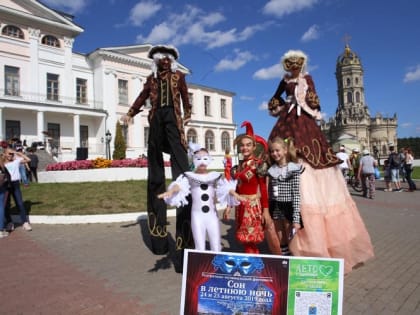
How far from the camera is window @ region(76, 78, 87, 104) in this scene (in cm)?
3030

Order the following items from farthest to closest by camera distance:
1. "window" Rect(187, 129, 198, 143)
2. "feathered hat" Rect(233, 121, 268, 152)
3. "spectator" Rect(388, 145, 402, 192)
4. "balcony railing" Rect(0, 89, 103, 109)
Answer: "window" Rect(187, 129, 198, 143) < "balcony railing" Rect(0, 89, 103, 109) < "spectator" Rect(388, 145, 402, 192) < "feathered hat" Rect(233, 121, 268, 152)

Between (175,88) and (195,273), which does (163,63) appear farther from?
(195,273)

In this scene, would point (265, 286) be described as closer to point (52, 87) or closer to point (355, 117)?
point (52, 87)

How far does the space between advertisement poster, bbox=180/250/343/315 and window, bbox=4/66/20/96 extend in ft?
96.4

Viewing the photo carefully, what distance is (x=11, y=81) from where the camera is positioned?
2573 cm

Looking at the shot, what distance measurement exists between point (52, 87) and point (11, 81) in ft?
10.8

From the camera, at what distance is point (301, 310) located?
1.89 m

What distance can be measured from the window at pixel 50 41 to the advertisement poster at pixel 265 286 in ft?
103

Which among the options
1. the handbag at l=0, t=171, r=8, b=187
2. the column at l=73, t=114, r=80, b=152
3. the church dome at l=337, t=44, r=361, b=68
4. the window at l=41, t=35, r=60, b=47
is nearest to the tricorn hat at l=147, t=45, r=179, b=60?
the handbag at l=0, t=171, r=8, b=187

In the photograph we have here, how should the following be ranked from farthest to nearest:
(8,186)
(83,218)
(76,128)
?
(76,128) → (83,218) → (8,186)

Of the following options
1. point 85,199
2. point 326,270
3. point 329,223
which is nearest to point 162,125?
point 329,223

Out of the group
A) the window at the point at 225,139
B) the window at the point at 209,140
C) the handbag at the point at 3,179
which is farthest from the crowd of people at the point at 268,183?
the window at the point at 225,139

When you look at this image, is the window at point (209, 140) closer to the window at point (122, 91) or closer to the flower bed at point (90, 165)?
the window at point (122, 91)

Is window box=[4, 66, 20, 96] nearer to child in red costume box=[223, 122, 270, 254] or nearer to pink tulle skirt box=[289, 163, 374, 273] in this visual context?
child in red costume box=[223, 122, 270, 254]
